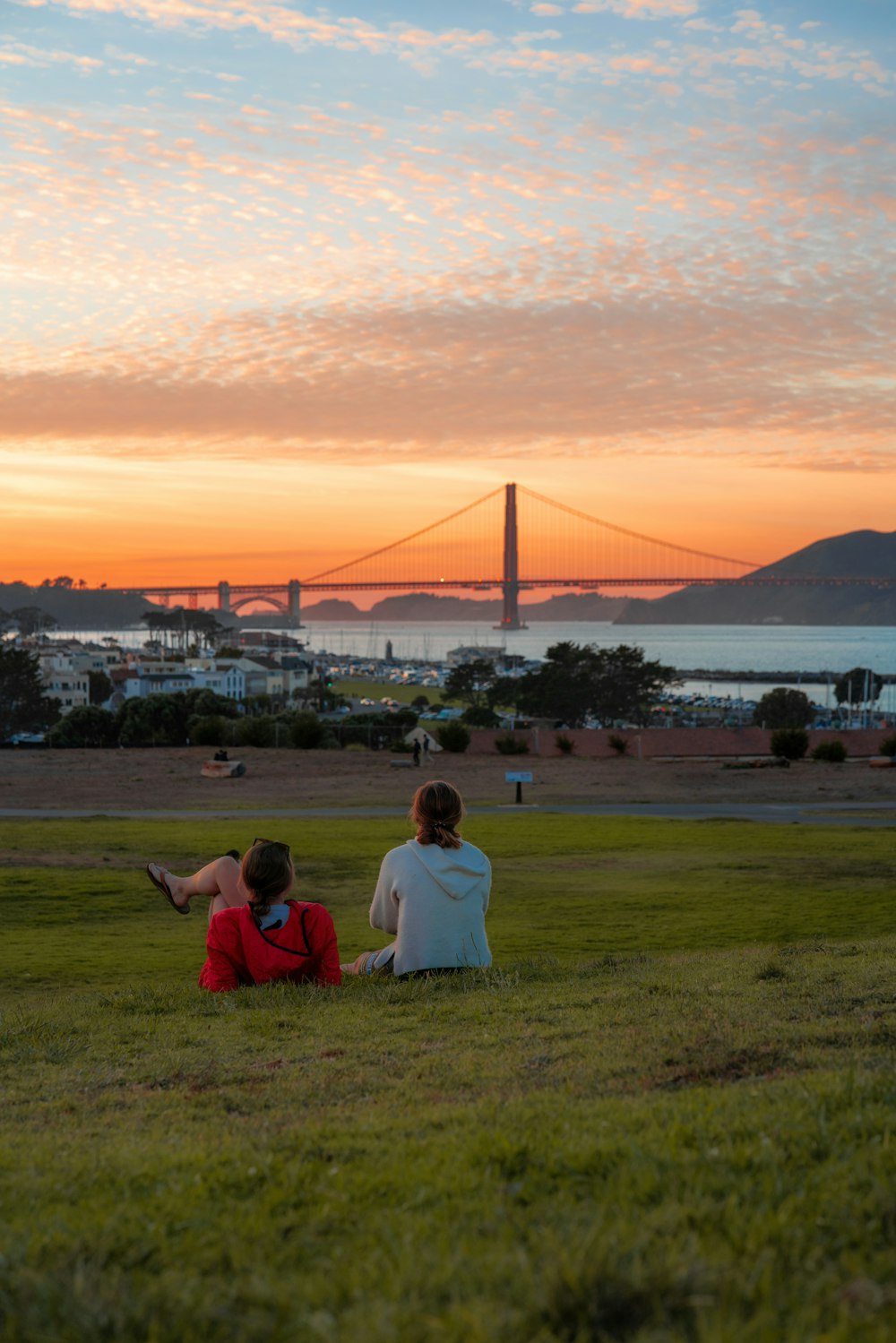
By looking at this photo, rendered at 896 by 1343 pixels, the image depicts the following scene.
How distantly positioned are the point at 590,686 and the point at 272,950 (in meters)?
58.0

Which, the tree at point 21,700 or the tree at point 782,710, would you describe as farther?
the tree at point 782,710

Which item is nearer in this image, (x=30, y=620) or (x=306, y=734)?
(x=306, y=734)

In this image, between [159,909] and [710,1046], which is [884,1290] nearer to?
[710,1046]

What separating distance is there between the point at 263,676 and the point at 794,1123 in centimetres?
9612

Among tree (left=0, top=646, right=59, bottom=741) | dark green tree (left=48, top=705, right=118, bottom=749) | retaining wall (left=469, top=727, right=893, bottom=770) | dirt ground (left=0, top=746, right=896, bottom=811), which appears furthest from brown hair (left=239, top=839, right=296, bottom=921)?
tree (left=0, top=646, right=59, bottom=741)

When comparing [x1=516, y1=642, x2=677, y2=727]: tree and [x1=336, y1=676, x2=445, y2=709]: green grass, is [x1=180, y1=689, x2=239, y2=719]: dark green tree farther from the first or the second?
[x1=336, y1=676, x2=445, y2=709]: green grass

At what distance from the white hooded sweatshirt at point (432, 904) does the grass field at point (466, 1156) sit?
0.20m

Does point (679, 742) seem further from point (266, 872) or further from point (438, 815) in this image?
point (266, 872)

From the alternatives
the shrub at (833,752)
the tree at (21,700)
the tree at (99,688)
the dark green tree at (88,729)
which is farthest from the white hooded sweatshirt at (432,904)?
the tree at (99,688)

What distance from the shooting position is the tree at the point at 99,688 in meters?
77.2

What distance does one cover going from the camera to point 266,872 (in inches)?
208

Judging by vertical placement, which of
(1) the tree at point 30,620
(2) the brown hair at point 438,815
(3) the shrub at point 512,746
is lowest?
(3) the shrub at point 512,746

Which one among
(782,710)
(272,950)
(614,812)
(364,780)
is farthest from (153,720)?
(272,950)

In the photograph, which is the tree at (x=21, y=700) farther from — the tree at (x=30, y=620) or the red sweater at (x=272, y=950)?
the tree at (x=30, y=620)
